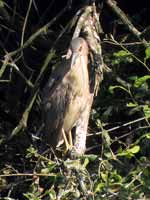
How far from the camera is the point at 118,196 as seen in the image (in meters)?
2.94

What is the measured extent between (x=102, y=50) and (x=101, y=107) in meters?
0.33

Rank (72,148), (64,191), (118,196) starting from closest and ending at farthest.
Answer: (118,196)
(64,191)
(72,148)

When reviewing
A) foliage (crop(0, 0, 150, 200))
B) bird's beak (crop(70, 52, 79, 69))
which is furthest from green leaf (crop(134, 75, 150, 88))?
bird's beak (crop(70, 52, 79, 69))

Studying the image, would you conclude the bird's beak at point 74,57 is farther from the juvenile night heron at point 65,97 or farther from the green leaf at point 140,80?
the green leaf at point 140,80

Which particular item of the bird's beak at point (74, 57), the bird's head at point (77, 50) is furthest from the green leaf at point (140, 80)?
the bird's beak at point (74, 57)

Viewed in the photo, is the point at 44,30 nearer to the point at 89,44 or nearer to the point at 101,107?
the point at 89,44

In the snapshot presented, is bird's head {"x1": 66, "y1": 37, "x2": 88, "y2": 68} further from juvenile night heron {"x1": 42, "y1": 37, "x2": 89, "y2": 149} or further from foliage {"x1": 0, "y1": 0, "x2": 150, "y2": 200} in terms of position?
foliage {"x1": 0, "y1": 0, "x2": 150, "y2": 200}

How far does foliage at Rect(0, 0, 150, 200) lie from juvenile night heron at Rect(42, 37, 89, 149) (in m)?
0.09

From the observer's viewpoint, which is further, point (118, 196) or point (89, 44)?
point (89, 44)

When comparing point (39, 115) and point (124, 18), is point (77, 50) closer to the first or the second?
point (124, 18)

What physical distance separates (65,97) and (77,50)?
410mm

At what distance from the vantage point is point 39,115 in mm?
4605

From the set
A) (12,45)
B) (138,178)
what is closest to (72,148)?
(138,178)

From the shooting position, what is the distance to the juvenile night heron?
400 centimetres
